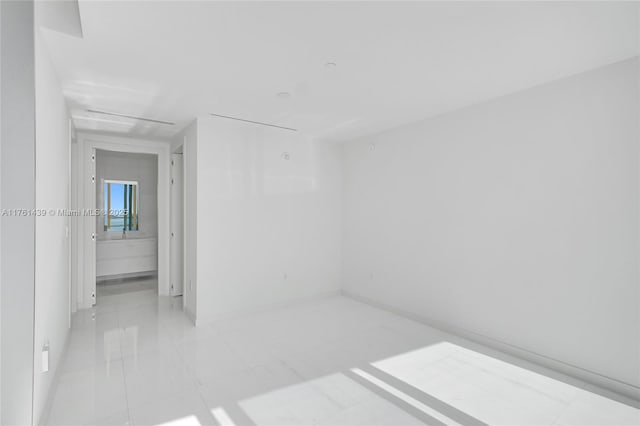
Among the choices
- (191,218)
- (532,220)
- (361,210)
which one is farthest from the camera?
(361,210)

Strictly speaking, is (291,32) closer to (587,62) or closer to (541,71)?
(541,71)

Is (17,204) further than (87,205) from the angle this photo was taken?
No

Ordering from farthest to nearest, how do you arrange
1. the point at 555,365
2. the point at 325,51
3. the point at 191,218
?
the point at 191,218 < the point at 555,365 < the point at 325,51

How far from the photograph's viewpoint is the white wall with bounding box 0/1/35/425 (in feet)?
5.81

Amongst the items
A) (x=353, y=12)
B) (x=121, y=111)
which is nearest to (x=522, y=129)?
(x=353, y=12)

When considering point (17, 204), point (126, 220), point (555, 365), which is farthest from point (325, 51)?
point (126, 220)

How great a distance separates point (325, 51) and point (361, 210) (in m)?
2.93

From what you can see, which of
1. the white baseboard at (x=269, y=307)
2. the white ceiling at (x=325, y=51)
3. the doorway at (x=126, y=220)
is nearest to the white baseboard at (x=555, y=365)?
the white baseboard at (x=269, y=307)

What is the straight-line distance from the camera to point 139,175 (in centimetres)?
657

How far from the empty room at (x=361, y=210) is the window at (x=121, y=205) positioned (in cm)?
195

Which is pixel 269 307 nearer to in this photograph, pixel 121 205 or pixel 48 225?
pixel 48 225

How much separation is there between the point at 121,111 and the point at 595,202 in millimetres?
4662

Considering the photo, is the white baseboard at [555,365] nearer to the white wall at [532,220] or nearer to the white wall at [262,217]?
the white wall at [532,220]

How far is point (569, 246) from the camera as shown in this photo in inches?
106
